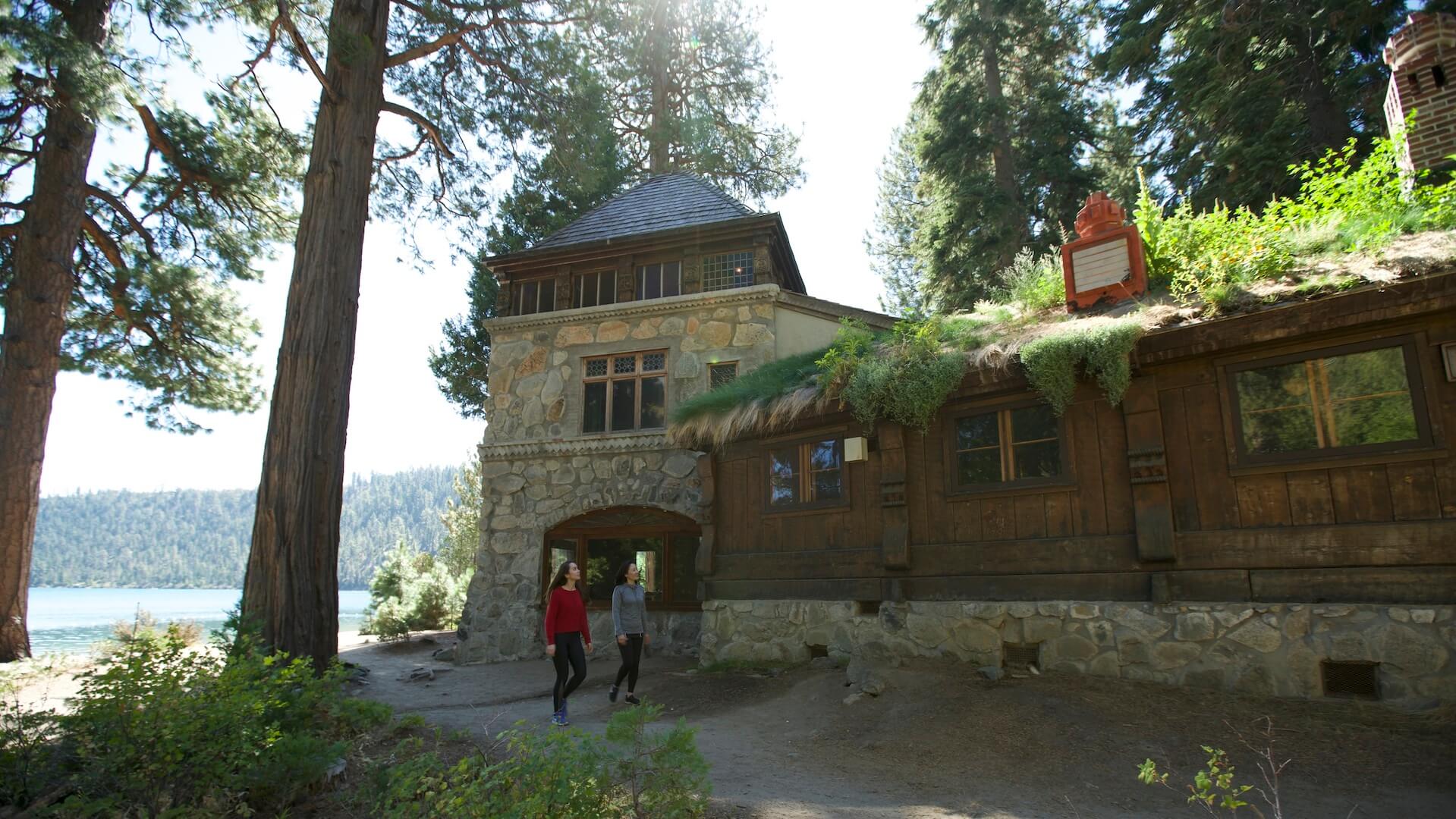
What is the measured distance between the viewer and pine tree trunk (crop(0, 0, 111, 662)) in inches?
454

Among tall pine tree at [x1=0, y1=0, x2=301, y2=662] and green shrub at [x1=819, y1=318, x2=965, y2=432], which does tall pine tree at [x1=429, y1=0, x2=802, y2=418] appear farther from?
green shrub at [x1=819, y1=318, x2=965, y2=432]

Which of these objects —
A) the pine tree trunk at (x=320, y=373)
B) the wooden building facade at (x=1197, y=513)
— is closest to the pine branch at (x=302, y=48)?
the pine tree trunk at (x=320, y=373)

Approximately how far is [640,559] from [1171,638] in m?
9.10

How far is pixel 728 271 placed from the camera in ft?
48.3

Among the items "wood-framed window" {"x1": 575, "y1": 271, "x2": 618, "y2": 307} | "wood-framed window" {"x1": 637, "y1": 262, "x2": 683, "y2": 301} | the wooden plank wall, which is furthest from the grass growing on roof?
"wood-framed window" {"x1": 575, "y1": 271, "x2": 618, "y2": 307}

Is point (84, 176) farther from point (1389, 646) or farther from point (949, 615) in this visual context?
point (1389, 646)

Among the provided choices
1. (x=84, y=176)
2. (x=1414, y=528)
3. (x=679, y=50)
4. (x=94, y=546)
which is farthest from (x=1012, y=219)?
(x=94, y=546)

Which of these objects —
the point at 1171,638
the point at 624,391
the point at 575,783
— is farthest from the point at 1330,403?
the point at 624,391

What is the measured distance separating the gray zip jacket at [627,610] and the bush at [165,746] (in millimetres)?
3290

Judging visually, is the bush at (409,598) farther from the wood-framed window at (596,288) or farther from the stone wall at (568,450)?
the wood-framed window at (596,288)

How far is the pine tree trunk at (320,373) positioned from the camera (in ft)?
27.3

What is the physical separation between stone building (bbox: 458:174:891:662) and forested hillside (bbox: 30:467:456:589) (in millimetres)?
107098

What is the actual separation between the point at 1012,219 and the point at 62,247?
17829 millimetres

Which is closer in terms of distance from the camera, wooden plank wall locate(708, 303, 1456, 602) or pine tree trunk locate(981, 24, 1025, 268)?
wooden plank wall locate(708, 303, 1456, 602)
